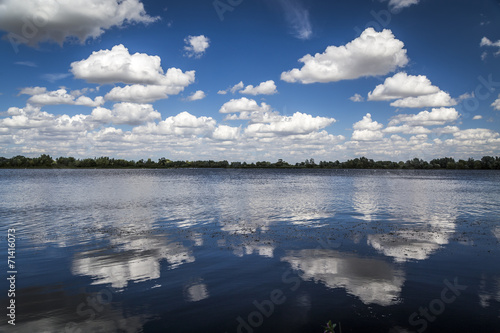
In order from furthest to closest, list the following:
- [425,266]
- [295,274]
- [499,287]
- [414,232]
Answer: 1. [414,232]
2. [425,266]
3. [295,274]
4. [499,287]

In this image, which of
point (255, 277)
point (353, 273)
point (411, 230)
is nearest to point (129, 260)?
point (255, 277)

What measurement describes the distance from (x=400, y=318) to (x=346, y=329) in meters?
2.68

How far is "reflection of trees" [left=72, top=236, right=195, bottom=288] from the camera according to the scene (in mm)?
17797

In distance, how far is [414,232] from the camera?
97.7 ft

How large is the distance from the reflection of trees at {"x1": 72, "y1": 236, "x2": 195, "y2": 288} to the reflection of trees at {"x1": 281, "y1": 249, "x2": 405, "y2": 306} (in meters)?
7.82

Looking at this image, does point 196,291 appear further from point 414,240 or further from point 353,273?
point 414,240

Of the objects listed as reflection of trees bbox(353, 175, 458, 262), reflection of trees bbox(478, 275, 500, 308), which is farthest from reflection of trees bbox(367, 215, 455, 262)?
reflection of trees bbox(478, 275, 500, 308)

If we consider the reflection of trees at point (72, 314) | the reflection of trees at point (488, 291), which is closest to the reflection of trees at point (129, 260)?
the reflection of trees at point (72, 314)

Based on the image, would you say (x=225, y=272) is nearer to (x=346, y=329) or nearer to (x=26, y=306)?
(x=346, y=329)

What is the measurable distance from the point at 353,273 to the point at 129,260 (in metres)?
14.5

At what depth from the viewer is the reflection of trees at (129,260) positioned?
17797mm

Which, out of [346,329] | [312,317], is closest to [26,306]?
[312,317]

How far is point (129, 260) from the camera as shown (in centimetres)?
2072

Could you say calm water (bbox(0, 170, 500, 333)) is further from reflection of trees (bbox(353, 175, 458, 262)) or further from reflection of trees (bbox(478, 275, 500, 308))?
reflection of trees (bbox(353, 175, 458, 262))
